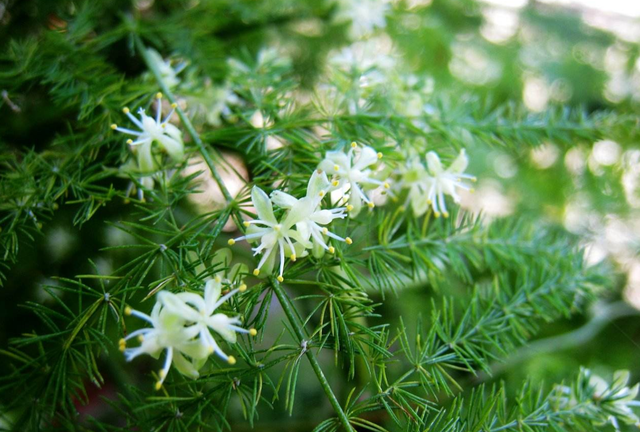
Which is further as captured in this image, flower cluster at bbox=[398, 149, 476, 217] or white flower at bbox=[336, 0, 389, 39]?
white flower at bbox=[336, 0, 389, 39]

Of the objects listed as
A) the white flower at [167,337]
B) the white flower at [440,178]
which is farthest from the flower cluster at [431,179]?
the white flower at [167,337]

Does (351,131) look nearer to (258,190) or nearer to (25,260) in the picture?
(258,190)

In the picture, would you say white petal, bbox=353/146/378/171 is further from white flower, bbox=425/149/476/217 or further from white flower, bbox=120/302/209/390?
white flower, bbox=120/302/209/390

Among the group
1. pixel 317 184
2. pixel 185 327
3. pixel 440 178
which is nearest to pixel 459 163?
pixel 440 178

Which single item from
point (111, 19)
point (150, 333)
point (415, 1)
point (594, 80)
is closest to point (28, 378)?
point (150, 333)

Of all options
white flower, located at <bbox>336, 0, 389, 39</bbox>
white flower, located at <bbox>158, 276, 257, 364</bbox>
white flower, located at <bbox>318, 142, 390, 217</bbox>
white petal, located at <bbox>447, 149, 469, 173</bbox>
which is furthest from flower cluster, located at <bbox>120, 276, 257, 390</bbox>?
white flower, located at <bbox>336, 0, 389, 39</bbox>

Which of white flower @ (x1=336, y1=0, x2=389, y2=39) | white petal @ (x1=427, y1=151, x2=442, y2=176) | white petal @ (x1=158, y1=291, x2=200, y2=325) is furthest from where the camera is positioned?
white flower @ (x1=336, y1=0, x2=389, y2=39)

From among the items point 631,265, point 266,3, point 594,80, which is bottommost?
point 631,265
